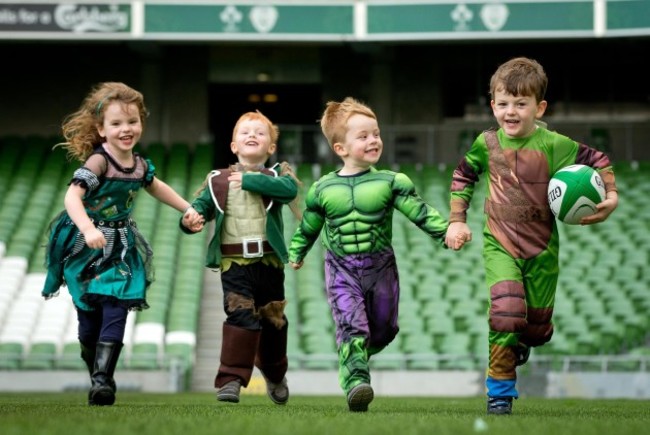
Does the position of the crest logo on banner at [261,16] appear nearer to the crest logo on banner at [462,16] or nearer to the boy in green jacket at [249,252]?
the crest logo on banner at [462,16]

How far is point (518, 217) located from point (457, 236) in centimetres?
37

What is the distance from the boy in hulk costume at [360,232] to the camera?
7.56 meters

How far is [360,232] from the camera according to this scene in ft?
25.4

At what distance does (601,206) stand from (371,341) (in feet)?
5.01

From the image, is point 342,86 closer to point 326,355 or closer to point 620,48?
point 620,48

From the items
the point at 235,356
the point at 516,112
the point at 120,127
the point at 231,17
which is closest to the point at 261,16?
the point at 231,17

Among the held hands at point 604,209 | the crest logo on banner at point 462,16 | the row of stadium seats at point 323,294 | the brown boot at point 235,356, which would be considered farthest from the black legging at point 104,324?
the crest logo on banner at point 462,16

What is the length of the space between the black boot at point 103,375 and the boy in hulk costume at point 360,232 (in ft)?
4.02

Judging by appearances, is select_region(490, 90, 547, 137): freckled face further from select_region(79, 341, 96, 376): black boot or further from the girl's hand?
select_region(79, 341, 96, 376): black boot

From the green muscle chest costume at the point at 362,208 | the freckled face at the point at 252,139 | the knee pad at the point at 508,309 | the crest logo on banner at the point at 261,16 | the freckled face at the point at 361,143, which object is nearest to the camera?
the knee pad at the point at 508,309

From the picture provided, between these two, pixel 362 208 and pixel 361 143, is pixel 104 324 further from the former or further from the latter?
pixel 361 143

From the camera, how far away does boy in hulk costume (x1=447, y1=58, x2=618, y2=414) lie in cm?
721

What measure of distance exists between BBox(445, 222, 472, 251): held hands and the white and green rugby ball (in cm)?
50

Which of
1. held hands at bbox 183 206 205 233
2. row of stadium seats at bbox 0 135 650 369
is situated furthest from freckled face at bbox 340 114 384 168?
row of stadium seats at bbox 0 135 650 369
